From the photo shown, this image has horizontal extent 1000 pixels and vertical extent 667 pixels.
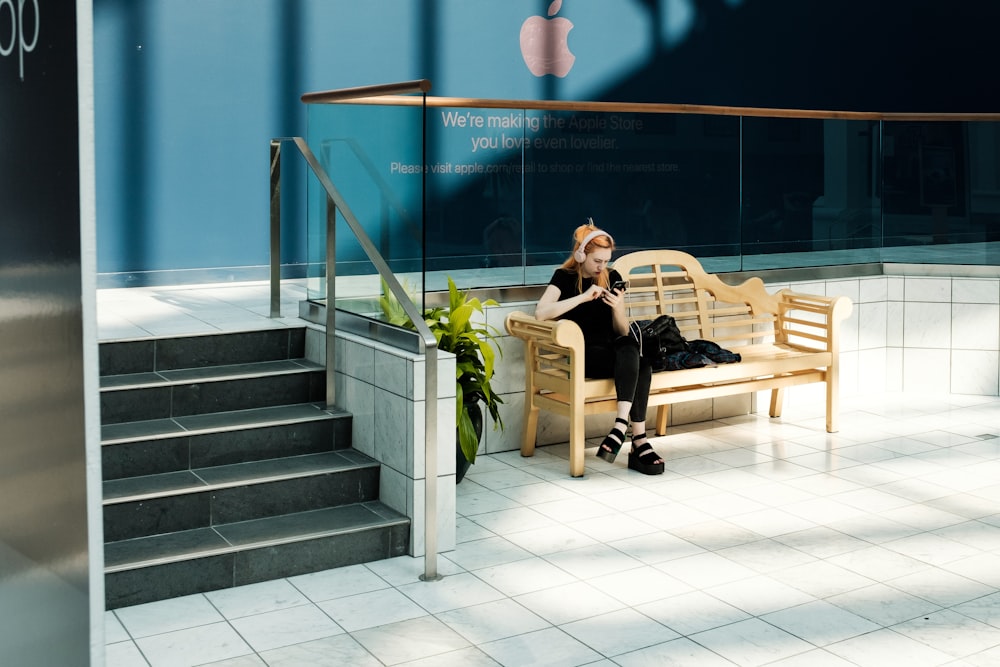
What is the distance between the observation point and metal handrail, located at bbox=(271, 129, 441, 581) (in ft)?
14.1

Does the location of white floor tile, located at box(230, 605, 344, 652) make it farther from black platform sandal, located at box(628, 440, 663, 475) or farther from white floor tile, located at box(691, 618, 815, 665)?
black platform sandal, located at box(628, 440, 663, 475)

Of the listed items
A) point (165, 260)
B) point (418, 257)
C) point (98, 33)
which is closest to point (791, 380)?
point (418, 257)

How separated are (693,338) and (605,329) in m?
1.09

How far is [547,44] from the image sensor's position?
9.57 metres

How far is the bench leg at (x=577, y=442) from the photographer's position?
5.73 metres

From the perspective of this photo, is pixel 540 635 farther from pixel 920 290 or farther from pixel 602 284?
pixel 920 290

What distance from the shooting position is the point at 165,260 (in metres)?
7.94

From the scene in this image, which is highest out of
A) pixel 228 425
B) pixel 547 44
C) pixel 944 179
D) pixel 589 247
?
pixel 547 44

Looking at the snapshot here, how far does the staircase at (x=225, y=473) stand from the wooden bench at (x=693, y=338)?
Answer: 4.20ft

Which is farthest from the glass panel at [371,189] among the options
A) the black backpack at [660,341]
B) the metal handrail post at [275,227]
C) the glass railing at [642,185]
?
the black backpack at [660,341]

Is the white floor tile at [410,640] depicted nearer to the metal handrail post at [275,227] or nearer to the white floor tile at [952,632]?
the white floor tile at [952,632]

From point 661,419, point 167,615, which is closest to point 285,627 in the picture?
point 167,615

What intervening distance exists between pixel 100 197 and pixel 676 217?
3848mm

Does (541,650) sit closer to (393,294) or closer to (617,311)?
(393,294)
